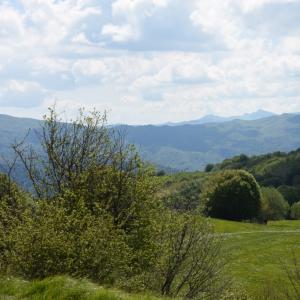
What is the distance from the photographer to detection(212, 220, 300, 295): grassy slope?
36.0 m

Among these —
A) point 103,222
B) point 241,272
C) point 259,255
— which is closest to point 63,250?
point 103,222

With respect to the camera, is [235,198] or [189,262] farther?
[235,198]

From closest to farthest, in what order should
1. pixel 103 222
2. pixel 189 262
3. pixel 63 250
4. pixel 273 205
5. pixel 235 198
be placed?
1. pixel 63 250
2. pixel 103 222
3. pixel 189 262
4. pixel 235 198
5. pixel 273 205

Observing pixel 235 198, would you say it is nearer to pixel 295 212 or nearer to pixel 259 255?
pixel 295 212

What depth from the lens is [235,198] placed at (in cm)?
9288

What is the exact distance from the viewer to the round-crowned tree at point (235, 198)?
93188mm

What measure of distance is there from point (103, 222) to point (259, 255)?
27.9m

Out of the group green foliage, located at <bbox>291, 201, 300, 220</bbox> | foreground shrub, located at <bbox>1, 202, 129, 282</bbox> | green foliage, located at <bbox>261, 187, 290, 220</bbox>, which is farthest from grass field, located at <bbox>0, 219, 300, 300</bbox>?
green foliage, located at <bbox>291, 201, 300, 220</bbox>

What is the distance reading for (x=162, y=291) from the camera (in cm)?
2152

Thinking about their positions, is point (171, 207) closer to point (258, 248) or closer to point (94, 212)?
point (94, 212)

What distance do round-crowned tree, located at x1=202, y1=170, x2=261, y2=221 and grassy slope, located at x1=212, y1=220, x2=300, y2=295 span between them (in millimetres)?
37228

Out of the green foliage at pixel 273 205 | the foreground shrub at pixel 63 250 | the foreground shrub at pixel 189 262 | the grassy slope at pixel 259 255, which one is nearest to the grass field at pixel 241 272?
the grassy slope at pixel 259 255

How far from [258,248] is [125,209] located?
2621 cm

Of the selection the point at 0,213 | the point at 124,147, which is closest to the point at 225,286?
the point at 124,147
